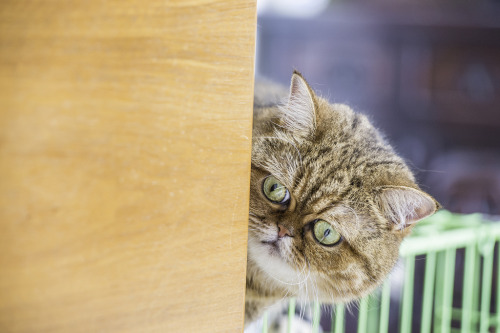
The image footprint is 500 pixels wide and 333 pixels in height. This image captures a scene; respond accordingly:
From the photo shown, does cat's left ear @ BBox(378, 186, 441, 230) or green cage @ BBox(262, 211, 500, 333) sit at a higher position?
cat's left ear @ BBox(378, 186, 441, 230)

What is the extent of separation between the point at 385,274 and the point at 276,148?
0.38m

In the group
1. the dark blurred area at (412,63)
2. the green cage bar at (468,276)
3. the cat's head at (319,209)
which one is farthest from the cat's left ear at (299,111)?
the dark blurred area at (412,63)

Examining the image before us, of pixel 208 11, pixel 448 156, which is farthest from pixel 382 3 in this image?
pixel 208 11

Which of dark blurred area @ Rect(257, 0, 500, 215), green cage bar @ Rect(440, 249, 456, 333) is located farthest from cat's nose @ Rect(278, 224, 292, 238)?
dark blurred area @ Rect(257, 0, 500, 215)

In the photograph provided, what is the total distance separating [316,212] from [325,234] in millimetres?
54

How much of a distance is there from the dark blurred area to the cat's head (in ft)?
7.03

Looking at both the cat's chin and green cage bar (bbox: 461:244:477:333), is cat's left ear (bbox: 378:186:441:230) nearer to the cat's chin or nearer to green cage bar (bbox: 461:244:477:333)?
the cat's chin

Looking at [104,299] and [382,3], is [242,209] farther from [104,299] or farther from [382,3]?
[382,3]

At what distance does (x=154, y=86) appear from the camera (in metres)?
0.48

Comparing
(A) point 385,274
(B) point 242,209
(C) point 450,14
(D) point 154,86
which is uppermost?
(C) point 450,14

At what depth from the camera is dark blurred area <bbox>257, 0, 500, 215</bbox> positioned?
3.02 meters

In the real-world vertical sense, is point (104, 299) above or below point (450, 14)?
below

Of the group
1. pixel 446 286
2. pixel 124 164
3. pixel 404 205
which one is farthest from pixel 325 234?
pixel 446 286

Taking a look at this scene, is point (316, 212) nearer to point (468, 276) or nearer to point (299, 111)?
point (299, 111)
